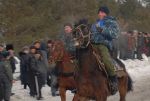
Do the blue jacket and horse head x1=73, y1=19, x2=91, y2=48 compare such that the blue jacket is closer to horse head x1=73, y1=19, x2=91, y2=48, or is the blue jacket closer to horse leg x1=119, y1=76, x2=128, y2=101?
horse head x1=73, y1=19, x2=91, y2=48

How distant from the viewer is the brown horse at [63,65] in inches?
356

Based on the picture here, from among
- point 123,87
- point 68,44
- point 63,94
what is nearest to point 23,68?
point 68,44

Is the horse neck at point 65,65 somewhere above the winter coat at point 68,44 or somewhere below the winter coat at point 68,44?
below

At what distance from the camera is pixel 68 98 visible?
12.0 m

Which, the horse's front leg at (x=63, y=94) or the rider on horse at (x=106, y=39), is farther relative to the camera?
the horse's front leg at (x=63, y=94)

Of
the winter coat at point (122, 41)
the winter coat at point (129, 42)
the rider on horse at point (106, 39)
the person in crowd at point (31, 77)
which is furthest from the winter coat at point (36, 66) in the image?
the winter coat at point (129, 42)

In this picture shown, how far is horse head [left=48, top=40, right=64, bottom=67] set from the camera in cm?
916

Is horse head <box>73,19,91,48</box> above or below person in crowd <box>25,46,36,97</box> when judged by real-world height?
above

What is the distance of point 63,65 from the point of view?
9.23 meters

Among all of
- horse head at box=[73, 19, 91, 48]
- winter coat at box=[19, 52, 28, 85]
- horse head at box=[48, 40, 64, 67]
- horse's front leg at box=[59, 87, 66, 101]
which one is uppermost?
horse head at box=[73, 19, 91, 48]

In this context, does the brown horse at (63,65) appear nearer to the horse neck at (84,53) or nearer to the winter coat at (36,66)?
the horse neck at (84,53)

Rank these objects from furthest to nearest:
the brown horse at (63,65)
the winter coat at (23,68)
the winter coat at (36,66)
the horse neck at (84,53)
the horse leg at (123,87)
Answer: the winter coat at (23,68) < the winter coat at (36,66) < the brown horse at (63,65) < the horse leg at (123,87) < the horse neck at (84,53)

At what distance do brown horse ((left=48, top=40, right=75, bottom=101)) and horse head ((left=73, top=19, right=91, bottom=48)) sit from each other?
9.10ft

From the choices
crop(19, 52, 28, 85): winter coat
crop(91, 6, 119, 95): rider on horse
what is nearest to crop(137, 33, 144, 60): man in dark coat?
crop(19, 52, 28, 85): winter coat
